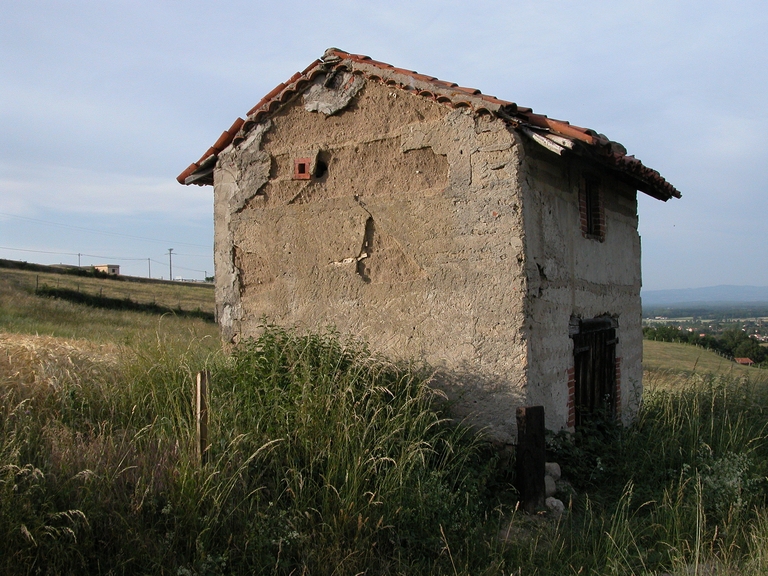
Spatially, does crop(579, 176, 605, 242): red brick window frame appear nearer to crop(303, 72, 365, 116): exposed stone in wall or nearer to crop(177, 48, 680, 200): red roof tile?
crop(177, 48, 680, 200): red roof tile

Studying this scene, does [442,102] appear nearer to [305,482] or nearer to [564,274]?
[564,274]

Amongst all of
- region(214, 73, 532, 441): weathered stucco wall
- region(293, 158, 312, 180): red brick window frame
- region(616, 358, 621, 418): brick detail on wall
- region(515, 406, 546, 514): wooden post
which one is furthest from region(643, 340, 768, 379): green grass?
region(293, 158, 312, 180): red brick window frame

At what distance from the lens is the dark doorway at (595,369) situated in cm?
743

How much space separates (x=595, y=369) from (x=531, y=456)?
277 cm

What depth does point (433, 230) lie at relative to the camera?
6.67 metres

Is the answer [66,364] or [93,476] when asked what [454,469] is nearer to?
[93,476]

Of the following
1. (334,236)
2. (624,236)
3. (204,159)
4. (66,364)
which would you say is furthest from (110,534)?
(624,236)

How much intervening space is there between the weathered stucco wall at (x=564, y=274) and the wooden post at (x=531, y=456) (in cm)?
66

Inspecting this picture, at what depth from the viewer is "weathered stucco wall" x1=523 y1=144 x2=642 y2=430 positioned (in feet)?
21.1

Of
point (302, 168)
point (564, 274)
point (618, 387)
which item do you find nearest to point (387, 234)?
point (302, 168)

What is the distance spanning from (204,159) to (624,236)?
5783 millimetres

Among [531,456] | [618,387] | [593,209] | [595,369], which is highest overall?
[593,209]

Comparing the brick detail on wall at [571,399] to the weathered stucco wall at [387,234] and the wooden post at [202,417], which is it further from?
the wooden post at [202,417]

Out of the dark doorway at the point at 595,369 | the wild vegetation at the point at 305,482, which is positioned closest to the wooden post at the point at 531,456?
the wild vegetation at the point at 305,482
